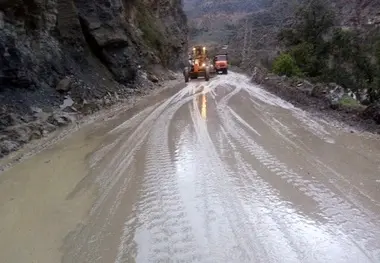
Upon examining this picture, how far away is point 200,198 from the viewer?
20.3ft

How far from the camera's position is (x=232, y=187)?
6.62 metres

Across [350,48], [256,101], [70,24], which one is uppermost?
[70,24]

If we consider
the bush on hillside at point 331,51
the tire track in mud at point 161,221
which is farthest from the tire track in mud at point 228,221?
the bush on hillside at point 331,51

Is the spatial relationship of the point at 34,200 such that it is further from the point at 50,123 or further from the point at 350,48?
the point at 350,48

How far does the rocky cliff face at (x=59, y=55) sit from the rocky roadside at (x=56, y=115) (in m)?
0.05

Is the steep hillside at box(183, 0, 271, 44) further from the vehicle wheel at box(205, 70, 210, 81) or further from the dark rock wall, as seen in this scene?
the dark rock wall

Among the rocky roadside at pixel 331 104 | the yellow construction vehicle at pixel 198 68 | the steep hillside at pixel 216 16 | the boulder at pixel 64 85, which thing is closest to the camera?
the rocky roadside at pixel 331 104

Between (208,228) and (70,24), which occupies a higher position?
(70,24)

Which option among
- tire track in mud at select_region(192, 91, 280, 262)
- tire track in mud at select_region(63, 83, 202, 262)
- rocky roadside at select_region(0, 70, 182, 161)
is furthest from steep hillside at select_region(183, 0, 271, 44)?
tire track in mud at select_region(192, 91, 280, 262)

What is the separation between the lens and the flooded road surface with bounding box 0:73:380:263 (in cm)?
477

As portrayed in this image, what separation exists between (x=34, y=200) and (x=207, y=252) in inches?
134

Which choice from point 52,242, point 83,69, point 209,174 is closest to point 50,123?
point 83,69

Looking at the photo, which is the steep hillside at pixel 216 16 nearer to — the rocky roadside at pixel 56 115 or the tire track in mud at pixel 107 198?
the rocky roadside at pixel 56 115

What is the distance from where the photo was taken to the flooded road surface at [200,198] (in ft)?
15.7
